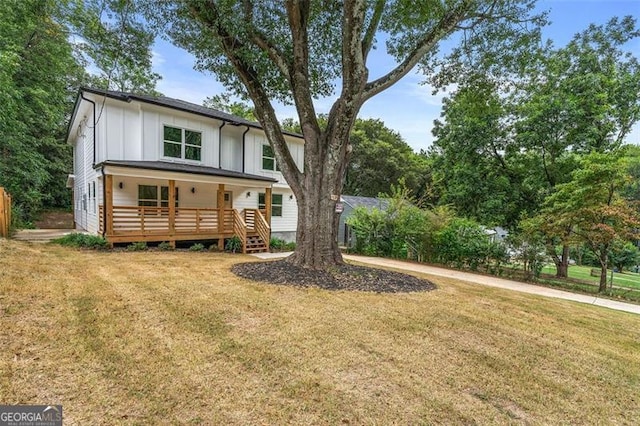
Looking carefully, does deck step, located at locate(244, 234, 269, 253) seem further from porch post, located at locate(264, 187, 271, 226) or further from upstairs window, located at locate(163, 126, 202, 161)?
upstairs window, located at locate(163, 126, 202, 161)

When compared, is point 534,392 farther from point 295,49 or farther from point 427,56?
point 427,56

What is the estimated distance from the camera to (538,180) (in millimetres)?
14391

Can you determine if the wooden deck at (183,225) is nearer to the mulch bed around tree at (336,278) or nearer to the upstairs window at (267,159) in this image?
the upstairs window at (267,159)

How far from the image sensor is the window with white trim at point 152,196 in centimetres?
1180

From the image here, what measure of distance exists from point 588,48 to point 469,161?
6687 millimetres

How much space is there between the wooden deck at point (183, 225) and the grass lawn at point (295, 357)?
4448 mm

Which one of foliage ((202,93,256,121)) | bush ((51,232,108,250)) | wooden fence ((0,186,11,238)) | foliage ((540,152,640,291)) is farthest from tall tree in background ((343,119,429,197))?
wooden fence ((0,186,11,238))

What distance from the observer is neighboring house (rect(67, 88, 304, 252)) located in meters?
10.5

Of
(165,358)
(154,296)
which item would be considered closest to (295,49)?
(154,296)

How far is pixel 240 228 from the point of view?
39.3ft

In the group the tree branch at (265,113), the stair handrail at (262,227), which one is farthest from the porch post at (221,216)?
the tree branch at (265,113)

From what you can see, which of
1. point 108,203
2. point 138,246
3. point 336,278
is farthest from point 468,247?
point 108,203

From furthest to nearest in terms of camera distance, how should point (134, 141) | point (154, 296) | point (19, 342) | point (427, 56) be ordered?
point (134, 141) < point (427, 56) < point (154, 296) < point (19, 342)

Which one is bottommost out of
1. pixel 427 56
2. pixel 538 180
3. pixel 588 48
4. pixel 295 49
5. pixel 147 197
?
pixel 147 197
